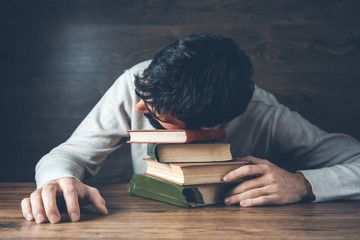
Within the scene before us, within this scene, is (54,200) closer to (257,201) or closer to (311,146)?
(257,201)

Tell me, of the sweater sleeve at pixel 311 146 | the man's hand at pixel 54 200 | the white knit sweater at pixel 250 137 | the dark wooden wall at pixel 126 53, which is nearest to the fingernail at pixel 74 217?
the man's hand at pixel 54 200

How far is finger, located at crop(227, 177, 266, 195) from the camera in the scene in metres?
0.79

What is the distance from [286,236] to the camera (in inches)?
22.6

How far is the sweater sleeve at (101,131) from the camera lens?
103 centimetres

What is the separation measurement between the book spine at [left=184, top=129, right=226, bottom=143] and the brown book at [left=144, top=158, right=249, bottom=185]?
0.06m

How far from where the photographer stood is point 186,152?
773mm

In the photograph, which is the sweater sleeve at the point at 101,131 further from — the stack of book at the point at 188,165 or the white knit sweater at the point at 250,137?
the stack of book at the point at 188,165

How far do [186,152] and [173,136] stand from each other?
53mm

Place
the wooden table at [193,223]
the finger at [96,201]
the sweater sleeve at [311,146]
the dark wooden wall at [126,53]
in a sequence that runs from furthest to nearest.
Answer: the dark wooden wall at [126,53] < the sweater sleeve at [311,146] < the finger at [96,201] < the wooden table at [193,223]

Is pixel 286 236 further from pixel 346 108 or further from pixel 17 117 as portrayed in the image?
pixel 17 117

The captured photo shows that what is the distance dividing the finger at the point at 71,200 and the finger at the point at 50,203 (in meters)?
0.02

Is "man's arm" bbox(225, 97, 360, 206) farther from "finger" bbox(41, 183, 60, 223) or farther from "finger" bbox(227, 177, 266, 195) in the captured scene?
"finger" bbox(41, 183, 60, 223)

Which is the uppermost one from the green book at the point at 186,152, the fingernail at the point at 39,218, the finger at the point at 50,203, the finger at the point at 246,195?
the green book at the point at 186,152

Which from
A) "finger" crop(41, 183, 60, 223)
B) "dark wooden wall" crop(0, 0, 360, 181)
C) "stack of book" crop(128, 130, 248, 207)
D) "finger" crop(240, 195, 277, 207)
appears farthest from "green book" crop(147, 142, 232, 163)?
"dark wooden wall" crop(0, 0, 360, 181)
